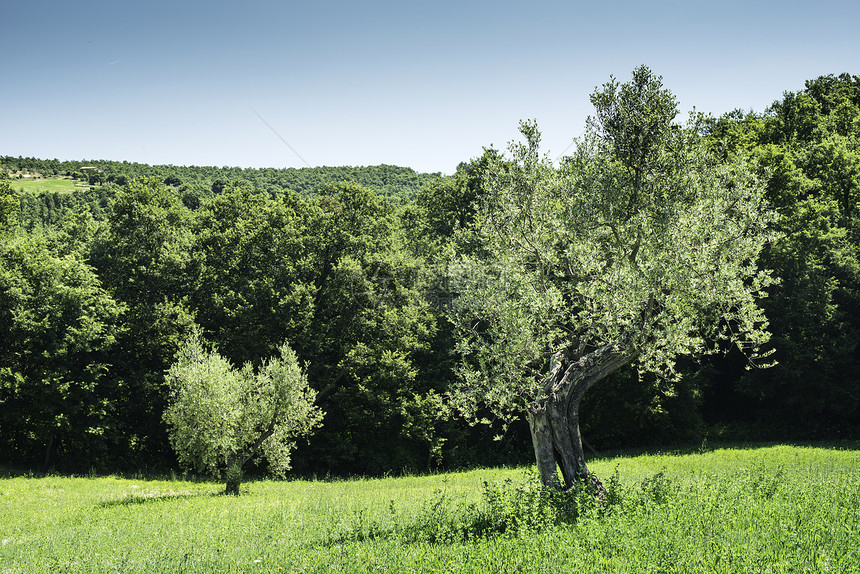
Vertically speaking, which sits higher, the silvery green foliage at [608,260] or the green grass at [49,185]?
the green grass at [49,185]

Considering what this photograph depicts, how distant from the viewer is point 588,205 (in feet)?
56.6

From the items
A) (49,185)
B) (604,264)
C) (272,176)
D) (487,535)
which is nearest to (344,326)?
(604,264)

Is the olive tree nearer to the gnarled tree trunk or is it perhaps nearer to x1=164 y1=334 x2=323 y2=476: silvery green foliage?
the gnarled tree trunk

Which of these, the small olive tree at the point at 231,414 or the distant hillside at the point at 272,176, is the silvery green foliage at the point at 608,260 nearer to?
the small olive tree at the point at 231,414

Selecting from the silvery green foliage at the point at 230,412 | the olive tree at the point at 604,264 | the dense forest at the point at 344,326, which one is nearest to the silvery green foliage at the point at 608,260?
the olive tree at the point at 604,264

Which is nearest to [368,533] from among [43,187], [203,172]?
[203,172]

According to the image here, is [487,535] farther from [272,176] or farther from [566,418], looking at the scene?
[272,176]

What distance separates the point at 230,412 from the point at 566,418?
1711 centimetres

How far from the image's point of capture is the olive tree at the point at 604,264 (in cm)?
1389

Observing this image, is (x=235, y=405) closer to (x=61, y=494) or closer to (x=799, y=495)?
(x=61, y=494)

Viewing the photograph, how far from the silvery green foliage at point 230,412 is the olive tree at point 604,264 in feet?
42.6

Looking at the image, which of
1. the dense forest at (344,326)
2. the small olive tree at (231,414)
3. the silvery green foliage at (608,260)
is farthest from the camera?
the dense forest at (344,326)

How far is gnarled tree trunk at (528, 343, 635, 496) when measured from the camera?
14422 millimetres

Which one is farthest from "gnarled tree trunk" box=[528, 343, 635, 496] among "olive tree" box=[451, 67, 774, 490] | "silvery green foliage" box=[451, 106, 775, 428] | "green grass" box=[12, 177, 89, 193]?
"green grass" box=[12, 177, 89, 193]
